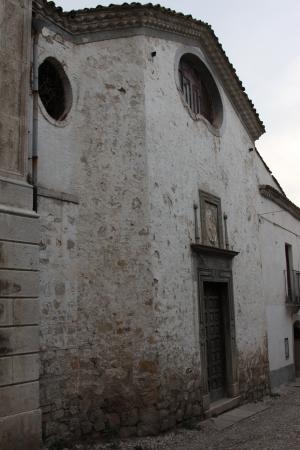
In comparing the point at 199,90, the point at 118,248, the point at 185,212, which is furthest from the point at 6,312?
the point at 199,90

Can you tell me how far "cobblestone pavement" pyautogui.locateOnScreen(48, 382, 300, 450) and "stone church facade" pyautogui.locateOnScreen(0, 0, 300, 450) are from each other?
24 cm

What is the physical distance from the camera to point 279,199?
13508mm

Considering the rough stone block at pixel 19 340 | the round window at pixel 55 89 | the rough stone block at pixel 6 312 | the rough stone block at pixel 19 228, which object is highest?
the round window at pixel 55 89

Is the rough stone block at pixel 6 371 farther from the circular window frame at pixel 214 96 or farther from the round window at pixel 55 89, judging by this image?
the circular window frame at pixel 214 96

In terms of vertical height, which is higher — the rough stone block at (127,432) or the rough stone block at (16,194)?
the rough stone block at (16,194)

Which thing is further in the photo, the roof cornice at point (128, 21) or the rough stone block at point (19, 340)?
the roof cornice at point (128, 21)

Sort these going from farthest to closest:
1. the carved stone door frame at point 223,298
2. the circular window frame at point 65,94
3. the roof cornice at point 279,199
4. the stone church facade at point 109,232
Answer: the roof cornice at point 279,199
the carved stone door frame at point 223,298
the circular window frame at point 65,94
the stone church facade at point 109,232

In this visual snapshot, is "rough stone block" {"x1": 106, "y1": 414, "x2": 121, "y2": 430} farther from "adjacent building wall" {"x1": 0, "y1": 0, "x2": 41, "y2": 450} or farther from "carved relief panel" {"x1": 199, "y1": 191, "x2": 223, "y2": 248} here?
"carved relief panel" {"x1": 199, "y1": 191, "x2": 223, "y2": 248}

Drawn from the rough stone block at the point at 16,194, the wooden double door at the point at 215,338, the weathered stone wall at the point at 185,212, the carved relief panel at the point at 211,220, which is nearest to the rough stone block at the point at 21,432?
the weathered stone wall at the point at 185,212

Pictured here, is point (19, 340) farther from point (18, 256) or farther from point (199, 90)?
point (199, 90)

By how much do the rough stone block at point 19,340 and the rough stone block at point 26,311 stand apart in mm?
75

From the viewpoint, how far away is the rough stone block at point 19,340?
5.27 meters

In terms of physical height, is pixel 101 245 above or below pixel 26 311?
above

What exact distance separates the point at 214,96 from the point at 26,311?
658 centimetres
